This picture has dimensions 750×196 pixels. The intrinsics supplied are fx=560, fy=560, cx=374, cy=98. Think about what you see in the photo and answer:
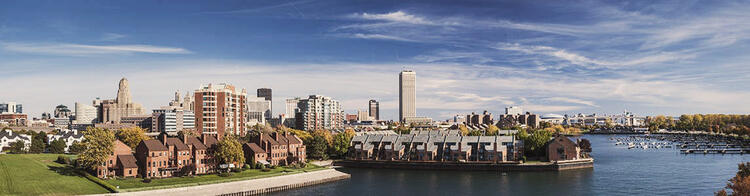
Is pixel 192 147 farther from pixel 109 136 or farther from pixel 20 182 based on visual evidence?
pixel 20 182

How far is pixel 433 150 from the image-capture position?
393 ft

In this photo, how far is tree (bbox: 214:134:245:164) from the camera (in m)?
92.9

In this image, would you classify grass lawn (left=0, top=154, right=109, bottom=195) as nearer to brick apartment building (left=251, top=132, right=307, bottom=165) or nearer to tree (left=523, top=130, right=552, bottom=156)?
brick apartment building (left=251, top=132, right=307, bottom=165)

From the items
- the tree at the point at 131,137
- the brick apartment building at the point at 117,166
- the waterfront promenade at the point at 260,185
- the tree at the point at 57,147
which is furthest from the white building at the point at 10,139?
the waterfront promenade at the point at 260,185

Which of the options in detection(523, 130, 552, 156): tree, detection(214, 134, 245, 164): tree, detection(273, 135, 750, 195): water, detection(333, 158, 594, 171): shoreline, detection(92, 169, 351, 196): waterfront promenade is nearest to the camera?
detection(92, 169, 351, 196): waterfront promenade

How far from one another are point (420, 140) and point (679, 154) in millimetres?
80621

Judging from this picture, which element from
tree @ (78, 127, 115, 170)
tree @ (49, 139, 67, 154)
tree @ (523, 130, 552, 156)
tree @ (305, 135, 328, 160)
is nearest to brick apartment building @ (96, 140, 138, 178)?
tree @ (78, 127, 115, 170)

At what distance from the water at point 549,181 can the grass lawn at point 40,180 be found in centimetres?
2794

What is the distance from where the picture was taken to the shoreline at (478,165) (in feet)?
359

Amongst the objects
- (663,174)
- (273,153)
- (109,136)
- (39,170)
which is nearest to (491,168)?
(663,174)

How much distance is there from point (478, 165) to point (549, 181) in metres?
19.6

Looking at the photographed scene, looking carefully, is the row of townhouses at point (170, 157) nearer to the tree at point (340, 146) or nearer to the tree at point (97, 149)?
the tree at point (97, 149)

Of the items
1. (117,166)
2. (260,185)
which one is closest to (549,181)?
(260,185)

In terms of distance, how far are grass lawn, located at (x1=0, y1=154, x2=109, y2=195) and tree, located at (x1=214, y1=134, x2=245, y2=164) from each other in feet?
67.7
